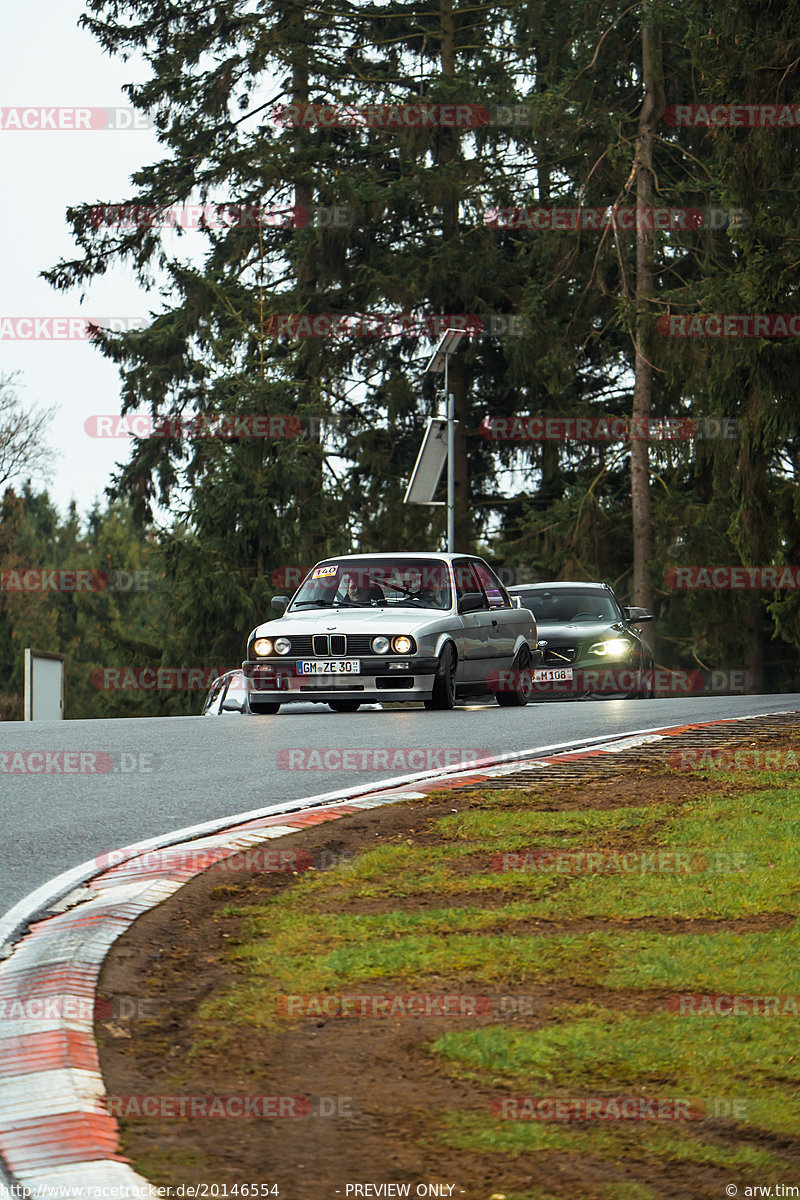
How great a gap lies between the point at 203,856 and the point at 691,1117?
11.7 ft

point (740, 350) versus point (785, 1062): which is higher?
point (740, 350)

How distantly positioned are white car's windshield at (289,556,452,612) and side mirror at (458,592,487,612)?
0.16 m

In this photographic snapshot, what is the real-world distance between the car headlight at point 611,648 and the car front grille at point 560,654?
0.26 m

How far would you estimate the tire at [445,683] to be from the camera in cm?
1614

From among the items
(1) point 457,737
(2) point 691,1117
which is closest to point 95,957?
(2) point 691,1117

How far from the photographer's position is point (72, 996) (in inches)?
190

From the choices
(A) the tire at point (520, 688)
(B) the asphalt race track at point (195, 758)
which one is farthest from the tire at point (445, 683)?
(A) the tire at point (520, 688)

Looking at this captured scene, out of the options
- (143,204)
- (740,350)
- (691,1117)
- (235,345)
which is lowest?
(691,1117)

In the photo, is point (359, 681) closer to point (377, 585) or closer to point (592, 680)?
point (377, 585)

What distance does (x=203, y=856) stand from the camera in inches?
281

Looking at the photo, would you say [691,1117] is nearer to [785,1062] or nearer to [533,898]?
[785,1062]

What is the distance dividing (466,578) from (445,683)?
6.46 ft

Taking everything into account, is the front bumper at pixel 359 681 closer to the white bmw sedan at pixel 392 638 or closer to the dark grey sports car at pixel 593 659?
the white bmw sedan at pixel 392 638

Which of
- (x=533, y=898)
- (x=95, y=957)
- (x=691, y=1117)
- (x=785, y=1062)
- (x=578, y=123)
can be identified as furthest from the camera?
(x=578, y=123)
